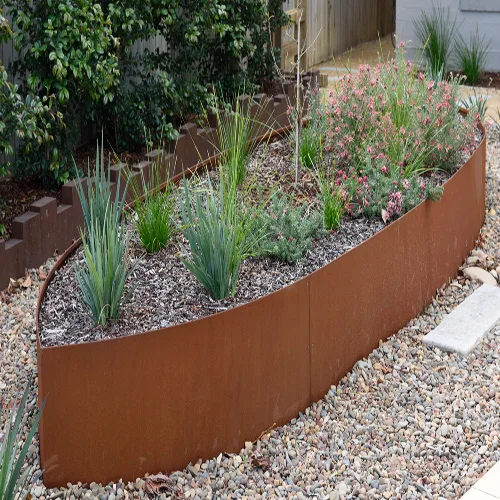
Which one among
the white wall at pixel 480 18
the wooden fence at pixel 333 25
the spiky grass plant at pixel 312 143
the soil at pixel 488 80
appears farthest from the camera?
the white wall at pixel 480 18

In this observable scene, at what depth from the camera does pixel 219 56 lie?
7648 mm

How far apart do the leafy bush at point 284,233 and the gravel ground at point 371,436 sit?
2.07ft

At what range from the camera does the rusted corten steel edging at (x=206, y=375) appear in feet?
11.1

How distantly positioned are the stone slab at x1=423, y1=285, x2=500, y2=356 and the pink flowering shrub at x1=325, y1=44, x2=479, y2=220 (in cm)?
63

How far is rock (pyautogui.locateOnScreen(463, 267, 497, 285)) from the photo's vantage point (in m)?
5.38

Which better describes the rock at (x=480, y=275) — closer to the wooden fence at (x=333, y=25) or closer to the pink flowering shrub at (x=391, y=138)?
the pink flowering shrub at (x=391, y=138)

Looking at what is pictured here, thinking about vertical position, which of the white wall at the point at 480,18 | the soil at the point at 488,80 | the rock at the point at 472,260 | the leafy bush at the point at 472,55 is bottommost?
the soil at the point at 488,80

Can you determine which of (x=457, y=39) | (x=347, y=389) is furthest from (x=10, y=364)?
(x=457, y=39)

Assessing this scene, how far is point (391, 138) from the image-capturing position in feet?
17.3

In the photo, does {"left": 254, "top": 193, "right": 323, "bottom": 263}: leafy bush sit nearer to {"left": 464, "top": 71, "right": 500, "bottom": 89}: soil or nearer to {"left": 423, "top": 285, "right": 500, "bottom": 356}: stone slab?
{"left": 423, "top": 285, "right": 500, "bottom": 356}: stone slab

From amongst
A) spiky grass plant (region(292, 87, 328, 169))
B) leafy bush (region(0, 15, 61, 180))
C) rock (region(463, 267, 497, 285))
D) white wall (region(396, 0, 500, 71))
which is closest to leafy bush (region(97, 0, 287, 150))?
leafy bush (region(0, 15, 61, 180))

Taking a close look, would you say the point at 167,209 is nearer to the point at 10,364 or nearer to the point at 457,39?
the point at 10,364

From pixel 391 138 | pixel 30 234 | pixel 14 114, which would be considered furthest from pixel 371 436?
pixel 14 114

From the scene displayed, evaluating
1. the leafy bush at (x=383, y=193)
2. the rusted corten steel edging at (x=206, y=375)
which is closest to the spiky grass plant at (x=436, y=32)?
the leafy bush at (x=383, y=193)
